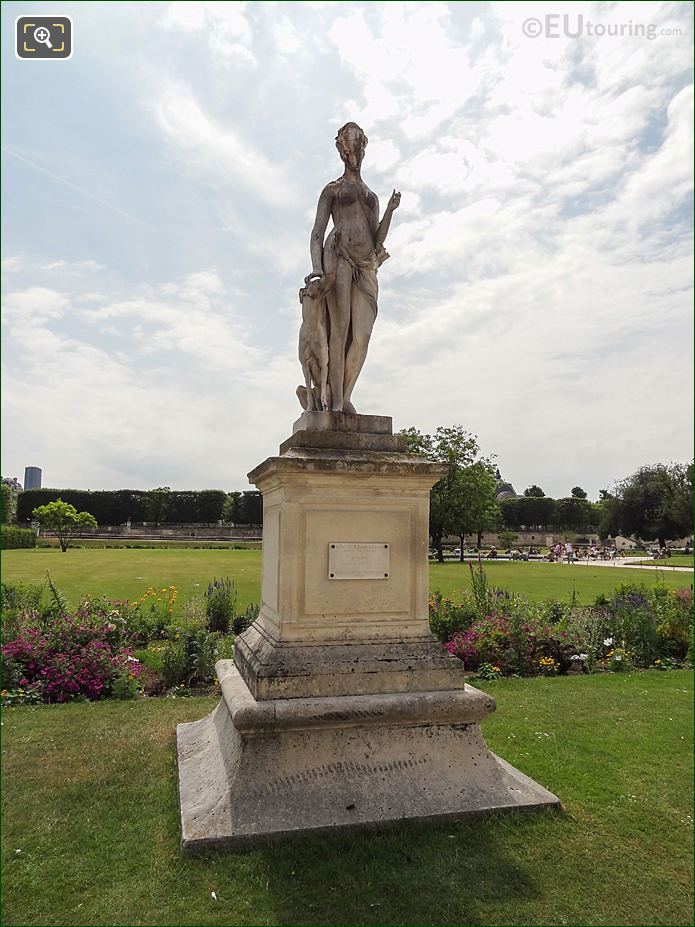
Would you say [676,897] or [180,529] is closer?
[676,897]

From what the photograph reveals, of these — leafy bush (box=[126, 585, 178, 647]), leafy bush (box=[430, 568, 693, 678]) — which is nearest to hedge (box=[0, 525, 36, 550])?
leafy bush (box=[126, 585, 178, 647])

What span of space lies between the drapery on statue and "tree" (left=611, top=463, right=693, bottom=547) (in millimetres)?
53137

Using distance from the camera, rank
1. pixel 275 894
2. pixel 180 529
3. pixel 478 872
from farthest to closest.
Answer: pixel 180 529 < pixel 478 872 < pixel 275 894

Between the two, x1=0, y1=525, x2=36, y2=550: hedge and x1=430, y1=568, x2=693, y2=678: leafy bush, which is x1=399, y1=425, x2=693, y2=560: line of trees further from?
x1=0, y1=525, x2=36, y2=550: hedge

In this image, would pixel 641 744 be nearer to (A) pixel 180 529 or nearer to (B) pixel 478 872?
(B) pixel 478 872

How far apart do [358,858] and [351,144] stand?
5207 mm

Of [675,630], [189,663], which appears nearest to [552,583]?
[675,630]

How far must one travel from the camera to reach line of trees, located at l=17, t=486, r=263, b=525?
65562 millimetres

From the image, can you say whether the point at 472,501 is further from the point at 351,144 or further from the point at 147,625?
the point at 351,144

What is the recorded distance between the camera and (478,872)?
11.4ft

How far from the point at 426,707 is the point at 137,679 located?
4.91 meters

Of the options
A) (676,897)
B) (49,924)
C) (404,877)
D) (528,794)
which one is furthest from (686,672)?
(49,924)

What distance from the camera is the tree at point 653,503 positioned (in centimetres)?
5350

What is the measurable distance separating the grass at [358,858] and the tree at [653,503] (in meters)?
52.8
